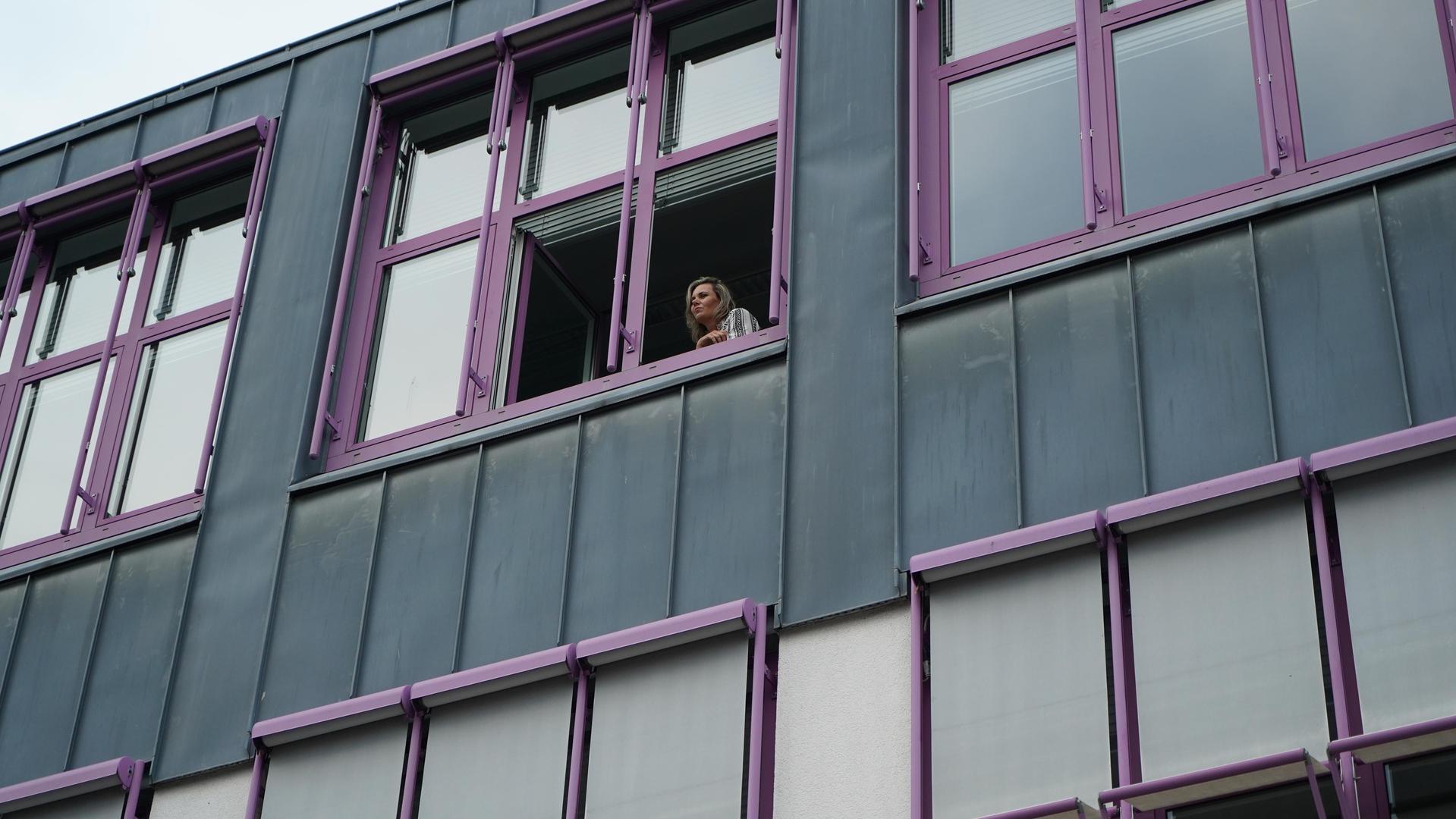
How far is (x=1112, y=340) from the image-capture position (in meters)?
10.2

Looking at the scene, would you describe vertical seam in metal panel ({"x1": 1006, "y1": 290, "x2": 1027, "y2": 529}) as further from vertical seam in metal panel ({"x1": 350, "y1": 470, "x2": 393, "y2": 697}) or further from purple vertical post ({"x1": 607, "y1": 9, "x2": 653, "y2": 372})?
vertical seam in metal panel ({"x1": 350, "y1": 470, "x2": 393, "y2": 697})

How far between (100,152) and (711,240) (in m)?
4.95

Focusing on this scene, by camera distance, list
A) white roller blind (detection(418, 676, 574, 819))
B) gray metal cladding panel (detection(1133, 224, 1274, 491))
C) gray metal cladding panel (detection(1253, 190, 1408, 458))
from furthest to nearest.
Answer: white roller blind (detection(418, 676, 574, 819))
gray metal cladding panel (detection(1133, 224, 1274, 491))
gray metal cladding panel (detection(1253, 190, 1408, 458))

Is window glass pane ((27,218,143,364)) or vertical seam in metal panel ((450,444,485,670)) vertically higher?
window glass pane ((27,218,143,364))

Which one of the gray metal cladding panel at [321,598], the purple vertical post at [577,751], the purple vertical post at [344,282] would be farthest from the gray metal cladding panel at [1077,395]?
the purple vertical post at [344,282]

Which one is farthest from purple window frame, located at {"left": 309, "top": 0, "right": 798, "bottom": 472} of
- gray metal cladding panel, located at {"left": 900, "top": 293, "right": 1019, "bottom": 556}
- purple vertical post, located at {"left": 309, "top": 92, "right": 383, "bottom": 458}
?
gray metal cladding panel, located at {"left": 900, "top": 293, "right": 1019, "bottom": 556}

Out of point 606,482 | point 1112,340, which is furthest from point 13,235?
point 1112,340

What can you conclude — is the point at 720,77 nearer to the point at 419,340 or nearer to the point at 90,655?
the point at 419,340

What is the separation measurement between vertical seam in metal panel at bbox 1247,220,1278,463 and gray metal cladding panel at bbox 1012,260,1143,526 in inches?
25.6

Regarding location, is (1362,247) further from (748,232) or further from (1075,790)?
(748,232)

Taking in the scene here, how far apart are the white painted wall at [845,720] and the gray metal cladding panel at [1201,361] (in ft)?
5.23

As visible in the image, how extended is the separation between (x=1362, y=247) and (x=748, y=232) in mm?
6201

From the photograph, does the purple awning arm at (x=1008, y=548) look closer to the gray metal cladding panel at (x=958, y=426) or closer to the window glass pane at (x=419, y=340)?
the gray metal cladding panel at (x=958, y=426)

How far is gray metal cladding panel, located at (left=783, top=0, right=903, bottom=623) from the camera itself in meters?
10.3
